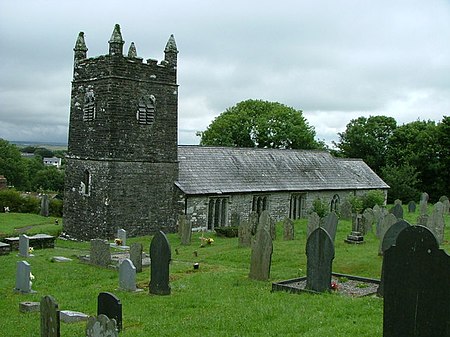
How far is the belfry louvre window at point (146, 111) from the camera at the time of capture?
26.2m

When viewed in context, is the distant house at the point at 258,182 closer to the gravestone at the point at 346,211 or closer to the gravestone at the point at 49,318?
the gravestone at the point at 346,211

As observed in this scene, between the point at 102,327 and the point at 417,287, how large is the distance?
14.5 ft

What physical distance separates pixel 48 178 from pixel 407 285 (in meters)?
87.5

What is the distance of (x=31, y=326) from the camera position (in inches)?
416

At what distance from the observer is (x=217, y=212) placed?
28906 millimetres

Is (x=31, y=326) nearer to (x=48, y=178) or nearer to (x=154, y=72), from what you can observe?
(x=154, y=72)

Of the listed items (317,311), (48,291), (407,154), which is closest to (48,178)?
(407,154)

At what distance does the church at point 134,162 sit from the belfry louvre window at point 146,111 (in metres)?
0.05

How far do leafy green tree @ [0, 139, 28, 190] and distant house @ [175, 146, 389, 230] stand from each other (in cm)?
5821

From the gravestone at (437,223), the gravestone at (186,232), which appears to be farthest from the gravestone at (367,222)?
the gravestone at (186,232)

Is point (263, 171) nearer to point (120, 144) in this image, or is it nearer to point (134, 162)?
point (134, 162)

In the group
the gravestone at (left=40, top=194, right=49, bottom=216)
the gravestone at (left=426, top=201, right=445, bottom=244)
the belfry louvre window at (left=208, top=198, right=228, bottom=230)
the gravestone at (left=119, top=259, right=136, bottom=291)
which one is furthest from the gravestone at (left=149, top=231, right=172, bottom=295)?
the gravestone at (left=40, top=194, right=49, bottom=216)

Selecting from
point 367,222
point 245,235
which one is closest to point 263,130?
point 367,222

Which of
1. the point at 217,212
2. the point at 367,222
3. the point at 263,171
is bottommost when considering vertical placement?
the point at 217,212
